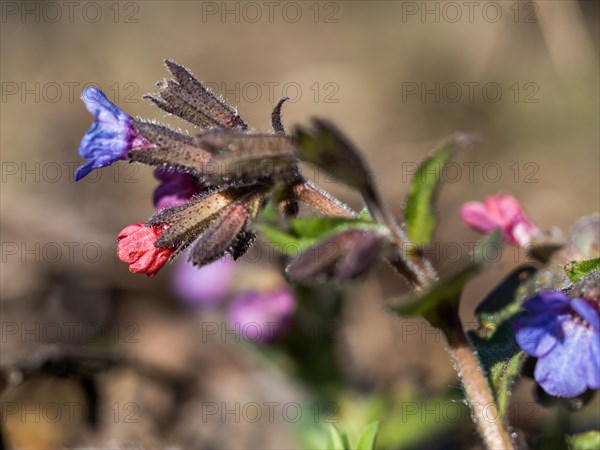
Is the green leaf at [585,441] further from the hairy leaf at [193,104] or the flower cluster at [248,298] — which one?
the flower cluster at [248,298]

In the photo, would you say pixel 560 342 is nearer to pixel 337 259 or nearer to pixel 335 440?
pixel 337 259

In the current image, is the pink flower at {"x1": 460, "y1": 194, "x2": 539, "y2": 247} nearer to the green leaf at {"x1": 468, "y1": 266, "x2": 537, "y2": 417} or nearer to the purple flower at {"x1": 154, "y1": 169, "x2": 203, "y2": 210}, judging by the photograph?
the green leaf at {"x1": 468, "y1": 266, "x2": 537, "y2": 417}

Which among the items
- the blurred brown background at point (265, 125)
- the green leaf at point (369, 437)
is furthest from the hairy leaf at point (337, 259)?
the blurred brown background at point (265, 125)

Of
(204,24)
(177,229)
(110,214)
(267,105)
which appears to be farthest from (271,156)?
(204,24)

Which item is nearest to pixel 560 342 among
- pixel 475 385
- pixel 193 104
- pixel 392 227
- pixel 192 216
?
pixel 475 385

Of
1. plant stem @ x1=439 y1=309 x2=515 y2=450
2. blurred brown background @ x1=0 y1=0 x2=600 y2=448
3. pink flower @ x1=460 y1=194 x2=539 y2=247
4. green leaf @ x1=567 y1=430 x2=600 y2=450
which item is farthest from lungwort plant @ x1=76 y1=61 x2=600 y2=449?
blurred brown background @ x1=0 y1=0 x2=600 y2=448

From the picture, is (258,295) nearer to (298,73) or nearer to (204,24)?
(298,73)
